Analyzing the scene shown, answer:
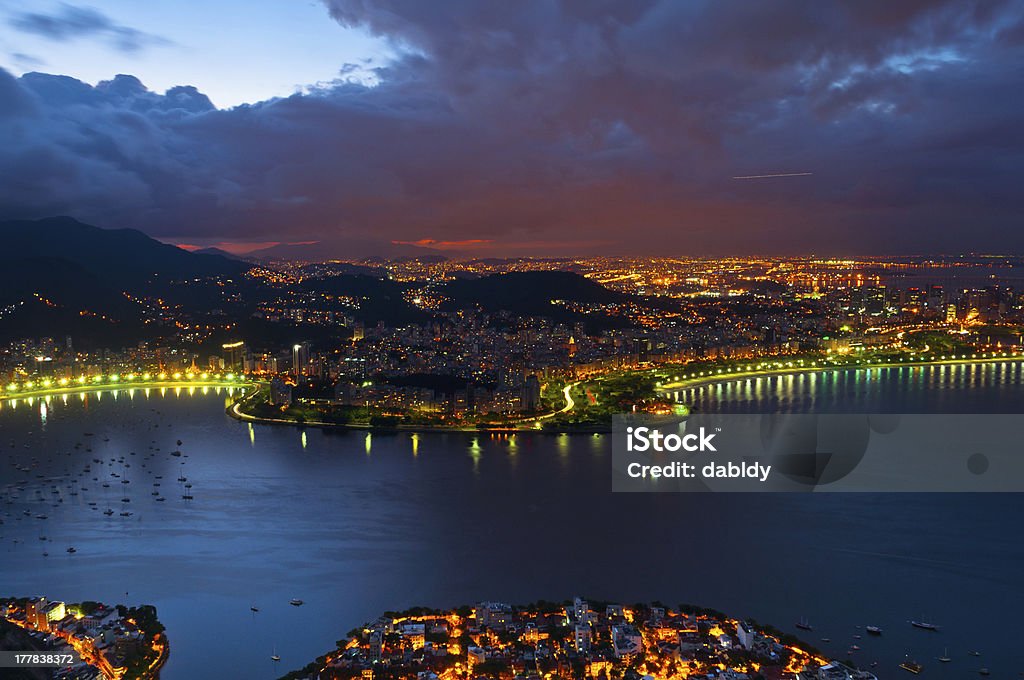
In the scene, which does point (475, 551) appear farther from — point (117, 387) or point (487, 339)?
point (487, 339)

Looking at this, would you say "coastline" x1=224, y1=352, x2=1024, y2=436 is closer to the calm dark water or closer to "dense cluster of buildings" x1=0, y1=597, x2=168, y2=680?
the calm dark water

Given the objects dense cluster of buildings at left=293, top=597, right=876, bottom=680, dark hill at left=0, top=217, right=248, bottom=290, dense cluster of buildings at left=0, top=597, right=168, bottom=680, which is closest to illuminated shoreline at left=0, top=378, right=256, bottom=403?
dense cluster of buildings at left=0, top=597, right=168, bottom=680

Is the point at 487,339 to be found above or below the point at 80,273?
below

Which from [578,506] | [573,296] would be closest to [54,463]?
[578,506]

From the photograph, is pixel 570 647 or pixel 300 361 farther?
pixel 300 361

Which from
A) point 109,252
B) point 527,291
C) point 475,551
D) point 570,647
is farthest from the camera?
point 109,252

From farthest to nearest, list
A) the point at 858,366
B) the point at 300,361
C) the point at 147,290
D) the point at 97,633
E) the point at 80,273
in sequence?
the point at 147,290 < the point at 80,273 < the point at 858,366 < the point at 300,361 < the point at 97,633

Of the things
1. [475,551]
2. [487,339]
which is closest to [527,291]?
[487,339]

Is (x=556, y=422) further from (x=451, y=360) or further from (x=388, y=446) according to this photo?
(x=451, y=360)
